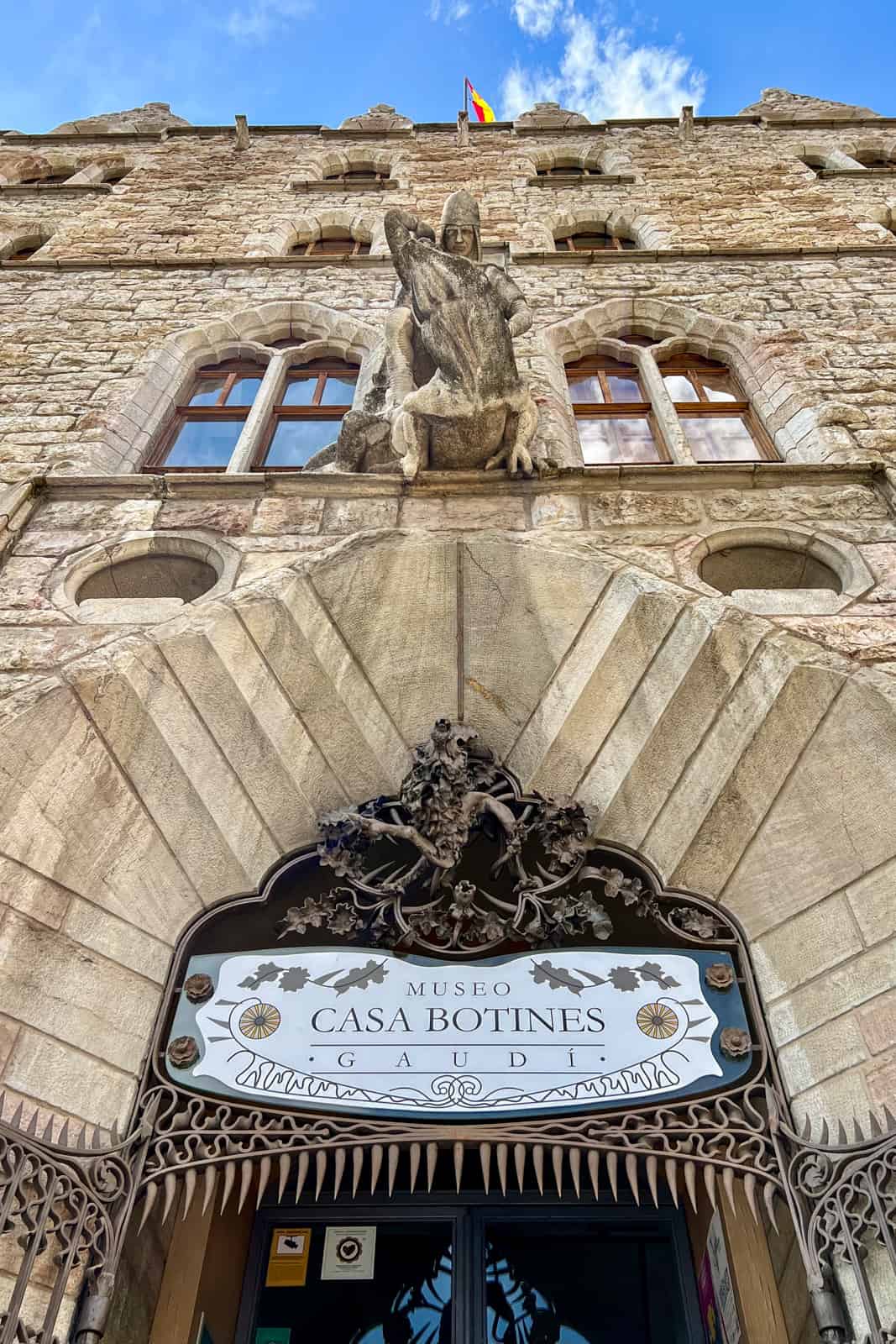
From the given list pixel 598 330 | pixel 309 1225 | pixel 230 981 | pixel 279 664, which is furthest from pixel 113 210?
pixel 309 1225

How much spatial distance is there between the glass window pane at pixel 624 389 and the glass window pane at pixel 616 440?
31 centimetres

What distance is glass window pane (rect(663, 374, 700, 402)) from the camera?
6441mm

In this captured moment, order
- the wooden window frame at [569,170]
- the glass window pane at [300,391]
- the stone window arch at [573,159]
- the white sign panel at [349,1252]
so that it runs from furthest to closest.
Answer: the wooden window frame at [569,170] → the stone window arch at [573,159] → the glass window pane at [300,391] → the white sign panel at [349,1252]

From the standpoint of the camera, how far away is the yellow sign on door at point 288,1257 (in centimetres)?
359

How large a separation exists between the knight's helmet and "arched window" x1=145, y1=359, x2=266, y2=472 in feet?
6.13

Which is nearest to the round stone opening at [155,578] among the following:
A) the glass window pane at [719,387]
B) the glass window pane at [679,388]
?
the glass window pane at [679,388]

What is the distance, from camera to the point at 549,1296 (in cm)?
348

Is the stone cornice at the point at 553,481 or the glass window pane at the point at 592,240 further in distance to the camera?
the glass window pane at the point at 592,240

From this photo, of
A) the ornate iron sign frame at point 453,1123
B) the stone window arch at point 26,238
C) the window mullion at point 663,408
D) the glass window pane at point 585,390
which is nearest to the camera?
the ornate iron sign frame at point 453,1123

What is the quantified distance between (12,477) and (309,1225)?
4047mm

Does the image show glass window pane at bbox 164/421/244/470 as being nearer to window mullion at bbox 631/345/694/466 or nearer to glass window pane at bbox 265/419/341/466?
glass window pane at bbox 265/419/341/466

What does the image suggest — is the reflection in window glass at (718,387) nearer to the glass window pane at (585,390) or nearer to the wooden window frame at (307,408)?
the glass window pane at (585,390)

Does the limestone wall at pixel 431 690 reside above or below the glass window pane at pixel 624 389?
below

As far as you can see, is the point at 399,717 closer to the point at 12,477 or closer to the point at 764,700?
the point at 764,700
